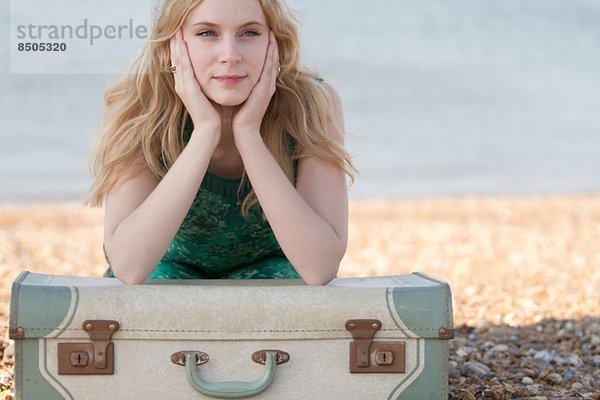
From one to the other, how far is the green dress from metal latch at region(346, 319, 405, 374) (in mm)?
690

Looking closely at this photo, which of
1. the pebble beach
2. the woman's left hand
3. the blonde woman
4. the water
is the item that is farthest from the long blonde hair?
the water

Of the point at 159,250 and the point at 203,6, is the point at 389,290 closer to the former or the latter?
the point at 159,250

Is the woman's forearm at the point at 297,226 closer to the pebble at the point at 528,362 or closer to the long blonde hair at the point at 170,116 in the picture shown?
the long blonde hair at the point at 170,116

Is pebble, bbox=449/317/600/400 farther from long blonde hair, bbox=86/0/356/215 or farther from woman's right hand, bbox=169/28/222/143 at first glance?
woman's right hand, bbox=169/28/222/143

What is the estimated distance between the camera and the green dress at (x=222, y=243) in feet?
10.1

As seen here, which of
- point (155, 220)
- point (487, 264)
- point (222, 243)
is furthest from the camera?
point (487, 264)

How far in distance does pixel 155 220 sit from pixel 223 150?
518mm

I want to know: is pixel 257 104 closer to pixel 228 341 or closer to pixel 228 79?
pixel 228 79

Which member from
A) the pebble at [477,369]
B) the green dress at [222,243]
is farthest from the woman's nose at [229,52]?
the pebble at [477,369]

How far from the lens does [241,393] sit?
243 cm

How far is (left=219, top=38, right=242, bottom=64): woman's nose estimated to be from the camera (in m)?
2.65

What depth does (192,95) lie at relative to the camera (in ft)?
8.97

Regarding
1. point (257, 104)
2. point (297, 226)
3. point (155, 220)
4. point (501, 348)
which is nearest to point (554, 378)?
point (501, 348)

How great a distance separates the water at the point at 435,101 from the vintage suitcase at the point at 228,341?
25.4 feet
